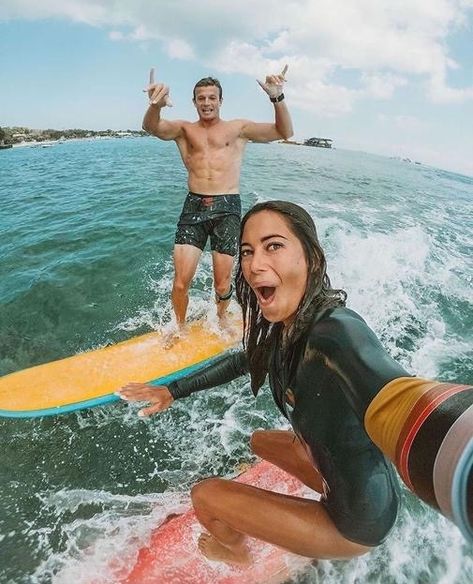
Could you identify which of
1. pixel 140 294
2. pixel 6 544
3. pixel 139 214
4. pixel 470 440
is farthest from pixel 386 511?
pixel 139 214

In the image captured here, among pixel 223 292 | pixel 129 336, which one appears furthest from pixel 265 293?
pixel 129 336

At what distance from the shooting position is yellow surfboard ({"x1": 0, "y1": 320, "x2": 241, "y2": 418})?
13.3ft

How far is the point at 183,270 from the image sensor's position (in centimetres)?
487

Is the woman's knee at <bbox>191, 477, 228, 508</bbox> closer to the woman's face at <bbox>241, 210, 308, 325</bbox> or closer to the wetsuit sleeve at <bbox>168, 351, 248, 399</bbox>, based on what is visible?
the wetsuit sleeve at <bbox>168, 351, 248, 399</bbox>

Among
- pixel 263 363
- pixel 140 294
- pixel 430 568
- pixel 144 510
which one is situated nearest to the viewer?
pixel 263 363

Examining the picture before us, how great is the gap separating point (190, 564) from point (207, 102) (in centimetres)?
458

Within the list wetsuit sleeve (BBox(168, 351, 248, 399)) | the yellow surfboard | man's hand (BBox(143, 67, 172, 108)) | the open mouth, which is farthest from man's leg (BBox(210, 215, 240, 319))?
the open mouth

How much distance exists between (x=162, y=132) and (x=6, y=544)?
13.7 ft

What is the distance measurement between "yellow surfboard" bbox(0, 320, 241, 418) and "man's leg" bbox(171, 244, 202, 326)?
0.57m

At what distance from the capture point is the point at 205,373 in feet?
8.84

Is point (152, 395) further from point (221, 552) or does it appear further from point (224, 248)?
point (224, 248)

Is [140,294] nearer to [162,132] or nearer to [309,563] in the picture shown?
[162,132]

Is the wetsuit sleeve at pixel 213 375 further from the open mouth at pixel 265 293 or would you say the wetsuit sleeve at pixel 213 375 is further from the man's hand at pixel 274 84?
the man's hand at pixel 274 84

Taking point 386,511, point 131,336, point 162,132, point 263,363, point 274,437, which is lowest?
point 131,336
